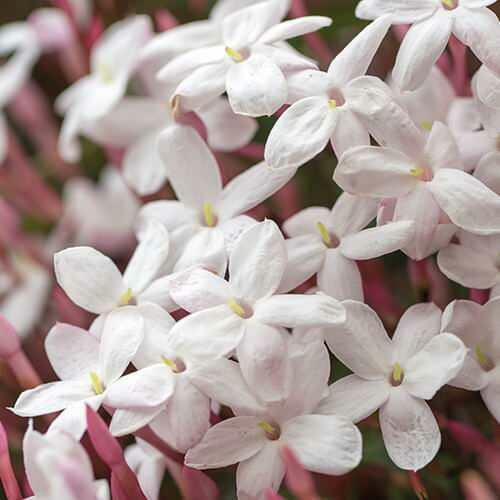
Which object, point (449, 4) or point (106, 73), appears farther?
point (106, 73)

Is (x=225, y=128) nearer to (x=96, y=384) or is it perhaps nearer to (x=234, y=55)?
(x=234, y=55)

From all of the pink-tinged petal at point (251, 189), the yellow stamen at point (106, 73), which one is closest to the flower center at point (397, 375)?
the pink-tinged petal at point (251, 189)

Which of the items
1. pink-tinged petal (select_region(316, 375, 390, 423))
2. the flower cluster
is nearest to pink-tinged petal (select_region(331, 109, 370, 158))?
the flower cluster

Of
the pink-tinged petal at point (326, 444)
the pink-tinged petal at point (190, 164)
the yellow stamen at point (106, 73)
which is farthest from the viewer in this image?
the yellow stamen at point (106, 73)

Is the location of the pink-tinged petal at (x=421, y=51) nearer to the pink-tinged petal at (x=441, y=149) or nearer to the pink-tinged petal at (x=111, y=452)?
the pink-tinged petal at (x=441, y=149)

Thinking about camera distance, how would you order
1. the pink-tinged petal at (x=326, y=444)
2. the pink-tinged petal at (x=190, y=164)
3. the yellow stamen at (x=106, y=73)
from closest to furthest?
the pink-tinged petal at (x=326, y=444) < the pink-tinged petal at (x=190, y=164) < the yellow stamen at (x=106, y=73)

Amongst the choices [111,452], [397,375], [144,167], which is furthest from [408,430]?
[144,167]
